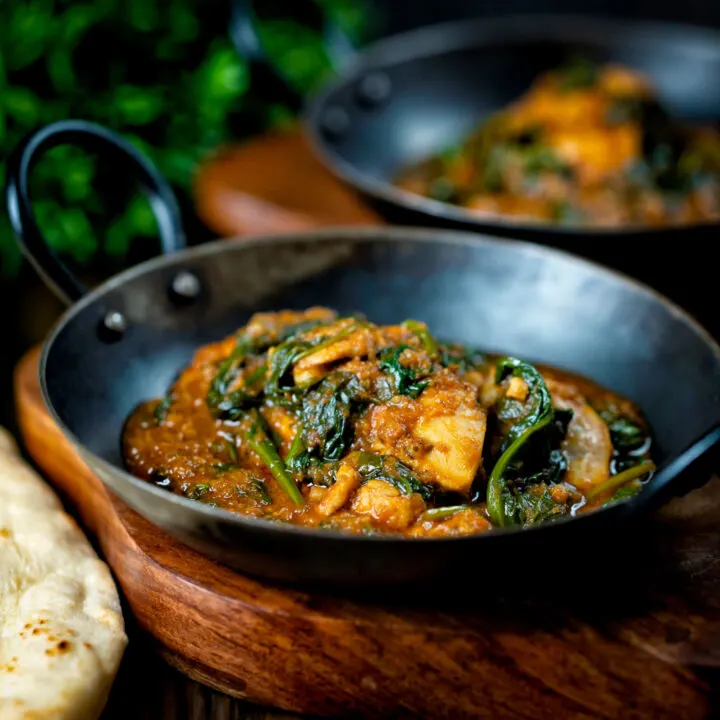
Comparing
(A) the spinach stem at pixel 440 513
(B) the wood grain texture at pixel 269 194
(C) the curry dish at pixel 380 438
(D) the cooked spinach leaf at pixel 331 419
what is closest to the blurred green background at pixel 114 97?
(B) the wood grain texture at pixel 269 194

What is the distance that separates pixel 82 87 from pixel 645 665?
16.0ft

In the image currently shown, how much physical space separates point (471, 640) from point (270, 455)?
2.70 feet

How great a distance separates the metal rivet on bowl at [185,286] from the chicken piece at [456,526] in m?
1.55

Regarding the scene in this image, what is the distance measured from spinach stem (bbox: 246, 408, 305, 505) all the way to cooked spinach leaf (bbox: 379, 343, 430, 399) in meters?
0.43

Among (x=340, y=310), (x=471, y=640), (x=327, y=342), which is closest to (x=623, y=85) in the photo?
(x=340, y=310)

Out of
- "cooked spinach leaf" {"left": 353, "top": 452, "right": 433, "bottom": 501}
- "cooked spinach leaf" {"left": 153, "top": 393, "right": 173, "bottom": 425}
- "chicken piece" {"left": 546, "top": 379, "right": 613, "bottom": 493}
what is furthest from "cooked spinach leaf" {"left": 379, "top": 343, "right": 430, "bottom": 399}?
"cooked spinach leaf" {"left": 153, "top": 393, "right": 173, "bottom": 425}

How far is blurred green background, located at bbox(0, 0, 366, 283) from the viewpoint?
5.86 metres

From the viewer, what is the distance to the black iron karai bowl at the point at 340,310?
108 inches

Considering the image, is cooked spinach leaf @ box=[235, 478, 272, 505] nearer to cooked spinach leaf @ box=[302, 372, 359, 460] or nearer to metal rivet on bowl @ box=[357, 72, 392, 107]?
cooked spinach leaf @ box=[302, 372, 359, 460]

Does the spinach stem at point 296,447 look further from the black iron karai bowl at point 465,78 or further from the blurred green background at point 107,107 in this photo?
the black iron karai bowl at point 465,78

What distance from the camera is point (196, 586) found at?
2.96 m

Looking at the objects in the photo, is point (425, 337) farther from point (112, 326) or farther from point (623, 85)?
point (623, 85)

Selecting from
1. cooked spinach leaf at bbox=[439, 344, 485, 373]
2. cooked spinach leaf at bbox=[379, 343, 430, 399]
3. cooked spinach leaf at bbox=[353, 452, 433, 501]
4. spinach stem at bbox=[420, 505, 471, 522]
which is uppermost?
cooked spinach leaf at bbox=[379, 343, 430, 399]

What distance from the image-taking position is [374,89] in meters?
6.51
